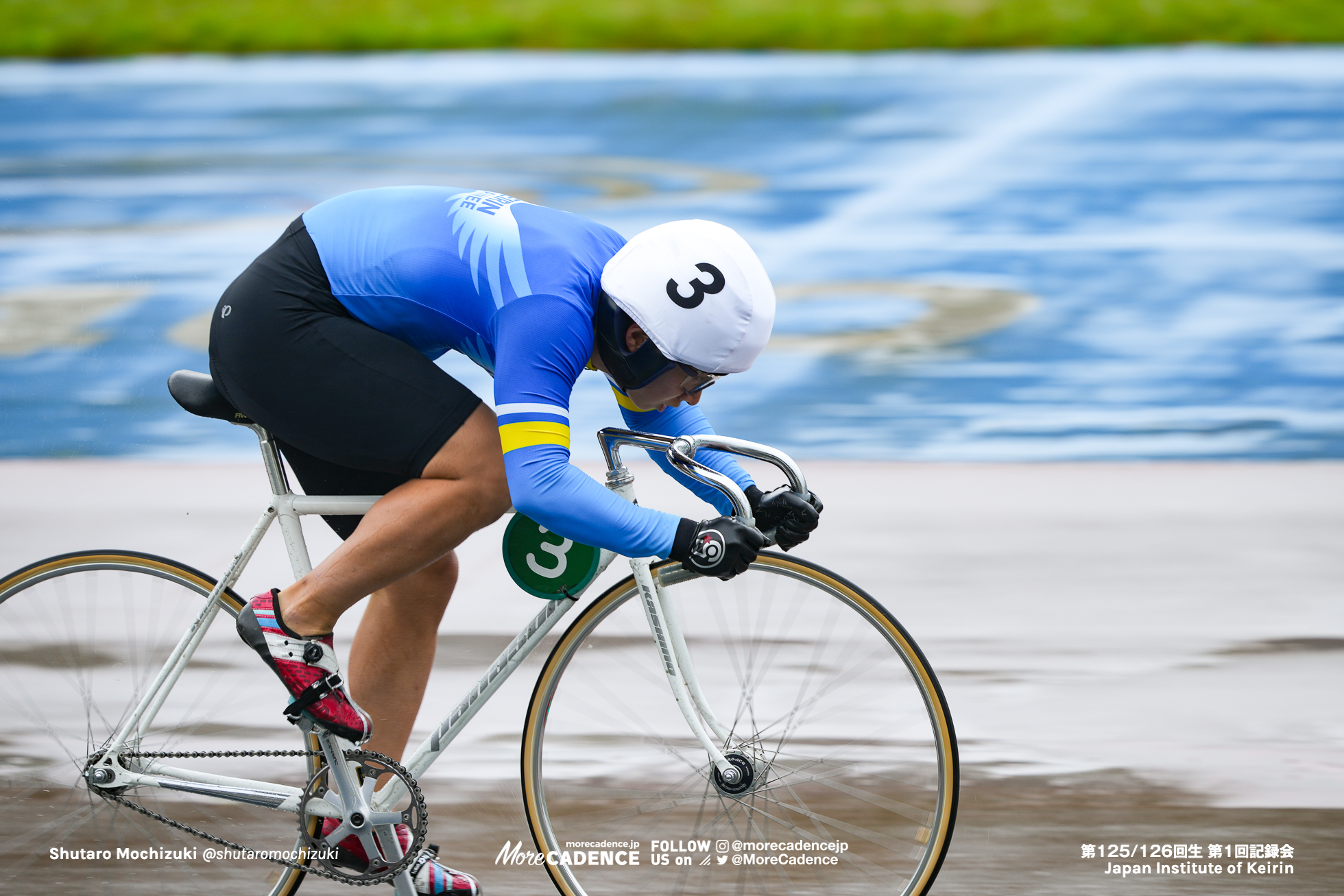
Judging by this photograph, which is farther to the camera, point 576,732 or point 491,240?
point 576,732

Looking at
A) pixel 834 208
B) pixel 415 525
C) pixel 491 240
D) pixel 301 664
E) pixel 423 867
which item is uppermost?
pixel 834 208

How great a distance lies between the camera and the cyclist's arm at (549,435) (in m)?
2.50

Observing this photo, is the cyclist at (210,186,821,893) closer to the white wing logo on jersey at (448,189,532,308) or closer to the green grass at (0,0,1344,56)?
the white wing logo on jersey at (448,189,532,308)

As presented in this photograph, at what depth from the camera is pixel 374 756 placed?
9.32 ft

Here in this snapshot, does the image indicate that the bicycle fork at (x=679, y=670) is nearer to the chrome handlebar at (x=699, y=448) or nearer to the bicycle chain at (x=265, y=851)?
the chrome handlebar at (x=699, y=448)

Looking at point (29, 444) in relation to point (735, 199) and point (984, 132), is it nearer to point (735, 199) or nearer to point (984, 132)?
point (735, 199)

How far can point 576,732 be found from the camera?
3092mm

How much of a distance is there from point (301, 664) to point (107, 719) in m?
0.60

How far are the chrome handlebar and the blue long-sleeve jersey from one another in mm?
131

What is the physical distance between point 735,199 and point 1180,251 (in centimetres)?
337

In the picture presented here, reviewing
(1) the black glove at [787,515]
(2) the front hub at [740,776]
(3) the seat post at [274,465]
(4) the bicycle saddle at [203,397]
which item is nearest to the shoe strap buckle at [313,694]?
(3) the seat post at [274,465]

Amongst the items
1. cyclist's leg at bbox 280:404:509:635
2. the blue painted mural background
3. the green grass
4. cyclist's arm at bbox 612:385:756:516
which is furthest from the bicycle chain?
the green grass

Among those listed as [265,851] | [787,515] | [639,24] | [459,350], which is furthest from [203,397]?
[639,24]

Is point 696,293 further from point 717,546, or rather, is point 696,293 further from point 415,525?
point 415,525
